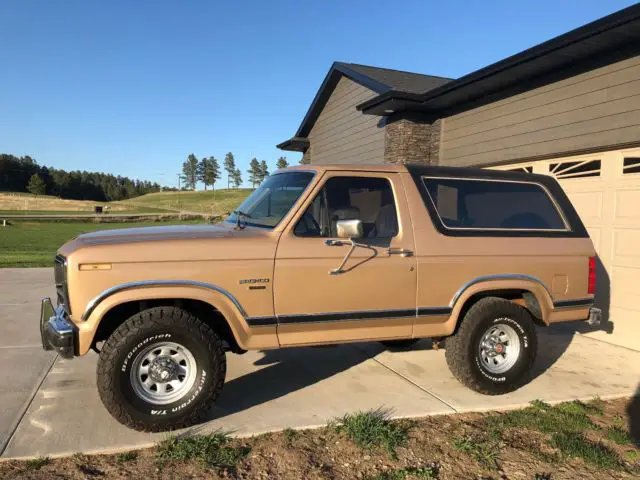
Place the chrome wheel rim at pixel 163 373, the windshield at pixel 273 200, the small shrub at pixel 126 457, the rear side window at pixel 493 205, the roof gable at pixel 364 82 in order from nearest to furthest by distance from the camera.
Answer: the small shrub at pixel 126 457, the chrome wheel rim at pixel 163 373, the windshield at pixel 273 200, the rear side window at pixel 493 205, the roof gable at pixel 364 82

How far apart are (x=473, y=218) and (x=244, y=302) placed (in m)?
2.37

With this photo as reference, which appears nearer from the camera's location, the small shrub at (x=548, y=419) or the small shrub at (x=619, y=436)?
the small shrub at (x=619, y=436)

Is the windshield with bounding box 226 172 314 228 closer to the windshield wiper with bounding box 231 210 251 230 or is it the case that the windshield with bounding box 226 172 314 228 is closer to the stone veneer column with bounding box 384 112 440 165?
the windshield wiper with bounding box 231 210 251 230

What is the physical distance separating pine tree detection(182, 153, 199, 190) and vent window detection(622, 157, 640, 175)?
177976 mm

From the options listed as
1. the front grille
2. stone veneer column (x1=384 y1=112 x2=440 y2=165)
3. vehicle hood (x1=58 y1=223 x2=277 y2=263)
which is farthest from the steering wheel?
stone veneer column (x1=384 y1=112 x2=440 y2=165)

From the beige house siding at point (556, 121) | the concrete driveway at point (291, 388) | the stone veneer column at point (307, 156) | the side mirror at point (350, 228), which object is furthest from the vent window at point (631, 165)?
the stone veneer column at point (307, 156)

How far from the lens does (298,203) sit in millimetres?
4152

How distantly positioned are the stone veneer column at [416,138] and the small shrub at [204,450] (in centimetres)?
834

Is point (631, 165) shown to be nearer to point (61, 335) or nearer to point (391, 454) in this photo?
point (391, 454)

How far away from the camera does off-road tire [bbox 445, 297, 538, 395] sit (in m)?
4.62

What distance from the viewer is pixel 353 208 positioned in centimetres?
440

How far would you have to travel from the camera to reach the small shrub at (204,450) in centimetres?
337

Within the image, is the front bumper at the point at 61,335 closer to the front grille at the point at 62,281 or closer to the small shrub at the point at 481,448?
the front grille at the point at 62,281

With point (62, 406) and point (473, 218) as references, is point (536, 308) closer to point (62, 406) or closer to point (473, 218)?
point (473, 218)
